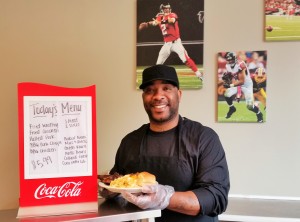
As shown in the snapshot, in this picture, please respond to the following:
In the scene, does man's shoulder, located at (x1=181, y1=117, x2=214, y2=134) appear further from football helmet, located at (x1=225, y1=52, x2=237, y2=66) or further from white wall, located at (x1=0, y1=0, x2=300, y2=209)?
football helmet, located at (x1=225, y1=52, x2=237, y2=66)

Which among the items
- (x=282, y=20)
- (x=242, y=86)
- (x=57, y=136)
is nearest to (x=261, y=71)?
(x=242, y=86)

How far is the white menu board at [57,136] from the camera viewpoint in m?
0.79

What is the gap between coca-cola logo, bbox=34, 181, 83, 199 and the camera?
785 millimetres

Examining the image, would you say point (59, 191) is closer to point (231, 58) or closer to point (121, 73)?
point (121, 73)

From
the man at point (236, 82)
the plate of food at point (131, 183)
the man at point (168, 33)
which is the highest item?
the man at point (168, 33)

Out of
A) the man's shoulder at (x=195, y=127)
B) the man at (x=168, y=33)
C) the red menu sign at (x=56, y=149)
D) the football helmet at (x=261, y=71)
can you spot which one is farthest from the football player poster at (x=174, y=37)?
the red menu sign at (x=56, y=149)

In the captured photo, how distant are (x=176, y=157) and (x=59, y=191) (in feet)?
1.41

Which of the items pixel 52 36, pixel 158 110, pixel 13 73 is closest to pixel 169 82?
pixel 158 110

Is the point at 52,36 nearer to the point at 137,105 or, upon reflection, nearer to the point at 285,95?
the point at 137,105

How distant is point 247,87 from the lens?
1467 millimetres

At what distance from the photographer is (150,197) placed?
0.79 m

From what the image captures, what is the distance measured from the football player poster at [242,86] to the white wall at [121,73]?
33mm

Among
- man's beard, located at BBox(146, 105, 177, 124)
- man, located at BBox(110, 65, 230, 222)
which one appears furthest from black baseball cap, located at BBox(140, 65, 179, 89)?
man's beard, located at BBox(146, 105, 177, 124)

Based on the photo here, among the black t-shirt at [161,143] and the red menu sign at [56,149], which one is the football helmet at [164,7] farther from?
the red menu sign at [56,149]
